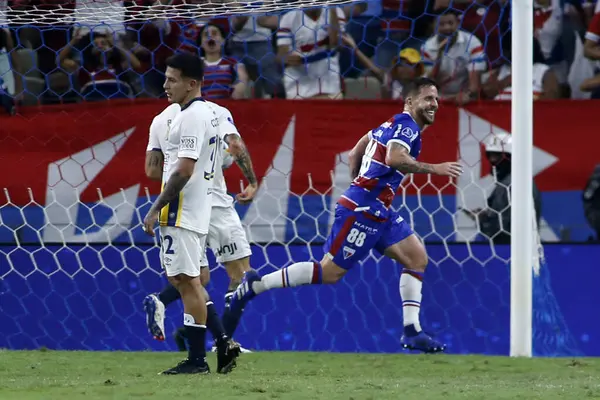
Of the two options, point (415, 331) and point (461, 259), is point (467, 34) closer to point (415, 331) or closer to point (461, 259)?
point (461, 259)

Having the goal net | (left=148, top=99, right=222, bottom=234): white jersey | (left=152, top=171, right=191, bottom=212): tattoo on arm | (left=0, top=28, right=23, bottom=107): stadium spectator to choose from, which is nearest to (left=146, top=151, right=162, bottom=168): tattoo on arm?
(left=148, top=99, right=222, bottom=234): white jersey

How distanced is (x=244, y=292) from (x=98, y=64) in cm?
250

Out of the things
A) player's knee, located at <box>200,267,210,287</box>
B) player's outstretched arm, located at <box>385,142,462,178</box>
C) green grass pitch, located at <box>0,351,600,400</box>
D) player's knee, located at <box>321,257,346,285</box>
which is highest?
Result: player's outstretched arm, located at <box>385,142,462,178</box>

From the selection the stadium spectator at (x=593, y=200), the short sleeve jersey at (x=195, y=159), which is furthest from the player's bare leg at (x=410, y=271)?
the short sleeve jersey at (x=195, y=159)

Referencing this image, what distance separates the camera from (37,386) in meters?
5.77

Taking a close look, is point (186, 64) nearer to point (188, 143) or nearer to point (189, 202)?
point (188, 143)

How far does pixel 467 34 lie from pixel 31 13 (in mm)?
3138

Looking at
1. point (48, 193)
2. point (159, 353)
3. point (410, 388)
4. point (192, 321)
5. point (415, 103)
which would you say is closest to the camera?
point (410, 388)

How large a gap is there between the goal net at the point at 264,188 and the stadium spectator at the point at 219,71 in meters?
0.08

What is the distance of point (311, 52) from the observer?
29.6ft

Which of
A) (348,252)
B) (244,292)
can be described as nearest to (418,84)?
(348,252)

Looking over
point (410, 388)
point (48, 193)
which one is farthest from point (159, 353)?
point (410, 388)

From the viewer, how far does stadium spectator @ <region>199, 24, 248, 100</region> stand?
8.91 m

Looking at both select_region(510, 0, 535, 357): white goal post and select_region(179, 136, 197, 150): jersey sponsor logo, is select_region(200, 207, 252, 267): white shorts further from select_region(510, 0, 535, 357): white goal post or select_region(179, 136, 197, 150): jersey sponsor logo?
select_region(179, 136, 197, 150): jersey sponsor logo
